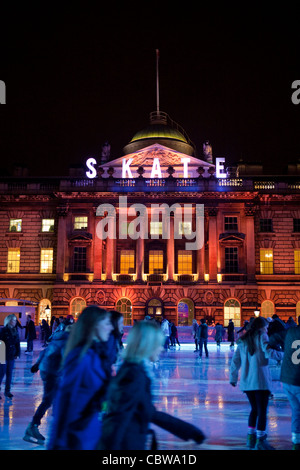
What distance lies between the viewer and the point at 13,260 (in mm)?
50656

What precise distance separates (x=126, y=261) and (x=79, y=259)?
4.84 m

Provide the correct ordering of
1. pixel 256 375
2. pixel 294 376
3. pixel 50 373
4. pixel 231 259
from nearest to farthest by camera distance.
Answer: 1. pixel 294 376
2. pixel 256 375
3. pixel 50 373
4. pixel 231 259

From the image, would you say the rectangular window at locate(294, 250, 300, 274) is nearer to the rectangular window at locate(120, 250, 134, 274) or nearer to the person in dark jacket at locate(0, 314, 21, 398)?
the rectangular window at locate(120, 250, 134, 274)

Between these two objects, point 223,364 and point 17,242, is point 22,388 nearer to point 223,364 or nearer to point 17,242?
point 223,364

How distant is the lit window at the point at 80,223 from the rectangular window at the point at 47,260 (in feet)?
12.1

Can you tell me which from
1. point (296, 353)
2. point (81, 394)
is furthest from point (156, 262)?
point (81, 394)

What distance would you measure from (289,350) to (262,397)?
35.1 inches

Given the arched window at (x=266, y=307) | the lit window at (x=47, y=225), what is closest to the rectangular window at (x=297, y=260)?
the arched window at (x=266, y=307)

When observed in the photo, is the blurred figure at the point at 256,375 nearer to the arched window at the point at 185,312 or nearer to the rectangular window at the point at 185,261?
the arched window at the point at 185,312

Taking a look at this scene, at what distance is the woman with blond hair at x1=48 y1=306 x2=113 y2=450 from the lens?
401 cm

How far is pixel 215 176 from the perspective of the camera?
4981 cm

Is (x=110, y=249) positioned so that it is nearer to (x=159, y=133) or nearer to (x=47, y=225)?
(x=47, y=225)

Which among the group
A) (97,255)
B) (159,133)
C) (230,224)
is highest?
(159,133)

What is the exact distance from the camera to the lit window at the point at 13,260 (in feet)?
165
